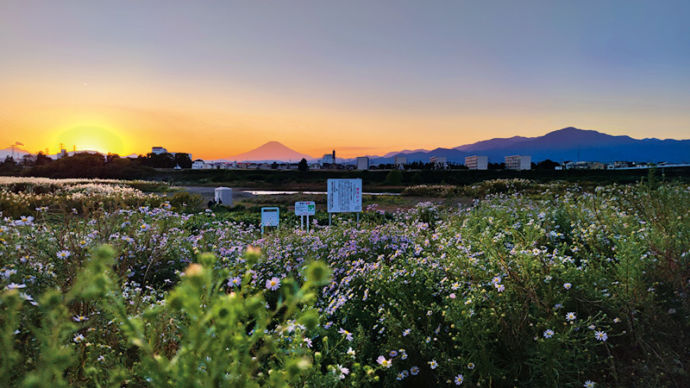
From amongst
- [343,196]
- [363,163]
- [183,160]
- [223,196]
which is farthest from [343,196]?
[183,160]

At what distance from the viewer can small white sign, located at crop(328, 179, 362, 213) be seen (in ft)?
31.6

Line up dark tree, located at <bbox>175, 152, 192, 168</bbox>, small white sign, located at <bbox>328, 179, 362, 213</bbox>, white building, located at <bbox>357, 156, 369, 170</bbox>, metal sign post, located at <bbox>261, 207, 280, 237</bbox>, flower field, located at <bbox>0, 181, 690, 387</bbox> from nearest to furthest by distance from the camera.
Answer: flower field, located at <bbox>0, 181, 690, 387</bbox> < metal sign post, located at <bbox>261, 207, 280, 237</bbox> < small white sign, located at <bbox>328, 179, 362, 213</bbox> < white building, located at <bbox>357, 156, 369, 170</bbox> < dark tree, located at <bbox>175, 152, 192, 168</bbox>

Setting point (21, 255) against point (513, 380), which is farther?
point (21, 255)

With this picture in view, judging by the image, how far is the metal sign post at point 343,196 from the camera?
9.63m

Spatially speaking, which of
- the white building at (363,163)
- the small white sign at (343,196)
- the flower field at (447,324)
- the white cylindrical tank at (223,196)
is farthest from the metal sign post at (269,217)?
the white building at (363,163)

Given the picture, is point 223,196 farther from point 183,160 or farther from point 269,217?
point 183,160

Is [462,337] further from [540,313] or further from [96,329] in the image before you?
[96,329]

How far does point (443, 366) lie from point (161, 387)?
192cm

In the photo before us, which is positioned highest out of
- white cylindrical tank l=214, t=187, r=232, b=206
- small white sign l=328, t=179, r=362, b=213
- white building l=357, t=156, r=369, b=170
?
white building l=357, t=156, r=369, b=170

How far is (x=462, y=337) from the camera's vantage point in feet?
7.88

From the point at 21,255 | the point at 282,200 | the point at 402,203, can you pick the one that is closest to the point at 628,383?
the point at 21,255

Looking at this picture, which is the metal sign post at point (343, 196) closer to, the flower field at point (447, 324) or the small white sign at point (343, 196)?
the small white sign at point (343, 196)

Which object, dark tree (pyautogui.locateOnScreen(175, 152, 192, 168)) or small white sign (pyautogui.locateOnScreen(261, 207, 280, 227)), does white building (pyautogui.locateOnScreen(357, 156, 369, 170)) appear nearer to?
dark tree (pyautogui.locateOnScreen(175, 152, 192, 168))

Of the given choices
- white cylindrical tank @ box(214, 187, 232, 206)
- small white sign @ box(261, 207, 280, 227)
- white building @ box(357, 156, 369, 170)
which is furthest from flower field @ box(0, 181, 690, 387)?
white building @ box(357, 156, 369, 170)
